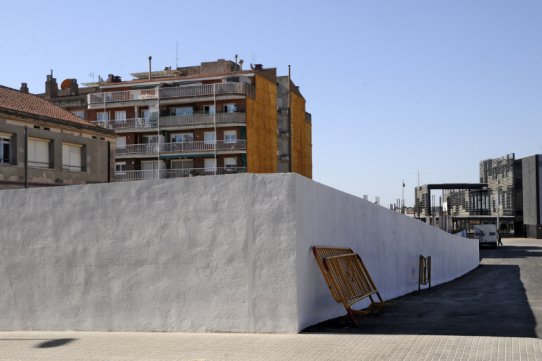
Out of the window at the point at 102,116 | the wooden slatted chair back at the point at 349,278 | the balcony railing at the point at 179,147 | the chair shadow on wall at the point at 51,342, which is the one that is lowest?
the chair shadow on wall at the point at 51,342

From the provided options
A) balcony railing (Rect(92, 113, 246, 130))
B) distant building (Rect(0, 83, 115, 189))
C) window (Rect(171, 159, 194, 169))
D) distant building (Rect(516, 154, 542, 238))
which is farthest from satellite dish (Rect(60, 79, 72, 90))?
distant building (Rect(516, 154, 542, 238))

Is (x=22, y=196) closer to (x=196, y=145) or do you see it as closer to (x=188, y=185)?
(x=188, y=185)

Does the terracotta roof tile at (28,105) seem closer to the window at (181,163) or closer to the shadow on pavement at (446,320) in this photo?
the window at (181,163)

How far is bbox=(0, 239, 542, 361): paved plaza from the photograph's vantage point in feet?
30.3

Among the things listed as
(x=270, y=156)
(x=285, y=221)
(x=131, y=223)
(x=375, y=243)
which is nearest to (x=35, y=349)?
(x=131, y=223)

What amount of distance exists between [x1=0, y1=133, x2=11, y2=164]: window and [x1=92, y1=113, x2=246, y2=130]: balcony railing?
32943mm

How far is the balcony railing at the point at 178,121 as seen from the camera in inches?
2795

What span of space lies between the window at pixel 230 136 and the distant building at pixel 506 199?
32483mm

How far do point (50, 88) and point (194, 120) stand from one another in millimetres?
22521

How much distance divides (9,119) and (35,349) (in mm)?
32199

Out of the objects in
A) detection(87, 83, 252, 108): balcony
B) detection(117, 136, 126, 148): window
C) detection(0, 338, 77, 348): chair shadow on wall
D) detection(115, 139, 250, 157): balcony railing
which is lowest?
detection(0, 338, 77, 348): chair shadow on wall

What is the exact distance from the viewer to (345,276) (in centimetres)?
1282

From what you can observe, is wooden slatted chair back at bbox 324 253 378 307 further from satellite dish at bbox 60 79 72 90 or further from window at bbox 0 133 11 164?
satellite dish at bbox 60 79 72 90

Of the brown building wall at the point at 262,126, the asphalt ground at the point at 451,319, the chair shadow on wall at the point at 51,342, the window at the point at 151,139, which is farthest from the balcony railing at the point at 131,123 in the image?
the chair shadow on wall at the point at 51,342
